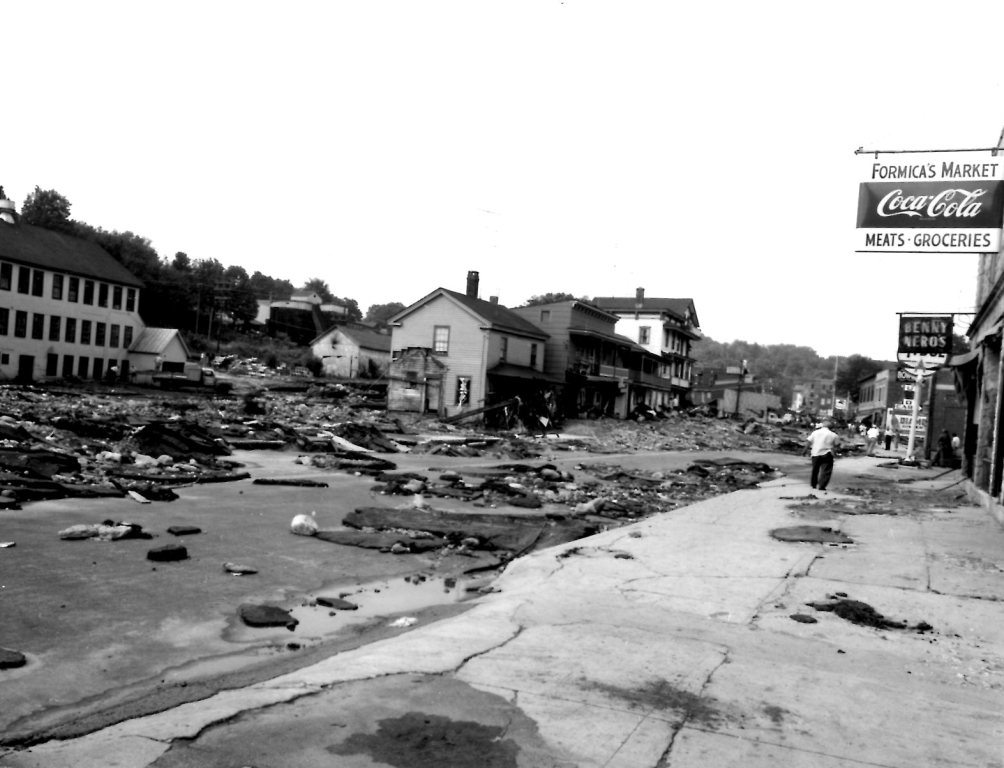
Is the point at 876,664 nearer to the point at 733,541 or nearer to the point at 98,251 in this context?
the point at 733,541

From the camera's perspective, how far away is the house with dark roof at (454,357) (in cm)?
4703

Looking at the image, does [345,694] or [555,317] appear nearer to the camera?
[345,694]

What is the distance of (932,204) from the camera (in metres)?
11.9

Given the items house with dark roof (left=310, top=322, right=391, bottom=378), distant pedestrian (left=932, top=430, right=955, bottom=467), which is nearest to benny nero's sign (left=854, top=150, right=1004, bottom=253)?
distant pedestrian (left=932, top=430, right=955, bottom=467)

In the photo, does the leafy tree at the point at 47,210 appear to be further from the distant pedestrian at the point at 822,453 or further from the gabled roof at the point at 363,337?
the distant pedestrian at the point at 822,453

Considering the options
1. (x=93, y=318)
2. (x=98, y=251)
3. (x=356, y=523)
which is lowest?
(x=356, y=523)

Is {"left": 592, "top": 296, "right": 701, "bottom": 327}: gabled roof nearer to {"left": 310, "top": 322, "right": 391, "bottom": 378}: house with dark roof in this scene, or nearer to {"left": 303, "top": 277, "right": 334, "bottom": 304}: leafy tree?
{"left": 310, "top": 322, "right": 391, "bottom": 378}: house with dark roof

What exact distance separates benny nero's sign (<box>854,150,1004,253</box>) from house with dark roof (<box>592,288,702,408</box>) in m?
55.3

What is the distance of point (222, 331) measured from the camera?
88812 millimetres

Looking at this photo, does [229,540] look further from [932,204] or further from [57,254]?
[57,254]

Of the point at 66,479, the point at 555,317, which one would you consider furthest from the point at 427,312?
the point at 66,479

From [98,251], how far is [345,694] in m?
64.9

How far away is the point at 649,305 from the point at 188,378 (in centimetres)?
3777

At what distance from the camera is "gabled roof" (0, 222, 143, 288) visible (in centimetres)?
5309
